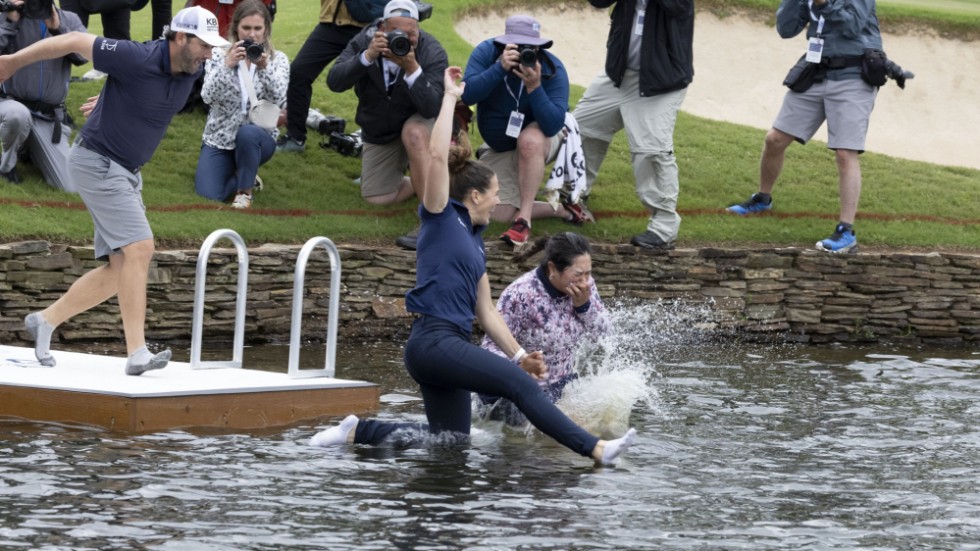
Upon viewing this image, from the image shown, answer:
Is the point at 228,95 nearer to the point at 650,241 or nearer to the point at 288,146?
the point at 288,146

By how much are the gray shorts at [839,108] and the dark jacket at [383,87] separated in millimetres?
3662

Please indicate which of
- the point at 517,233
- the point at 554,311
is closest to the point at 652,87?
the point at 517,233

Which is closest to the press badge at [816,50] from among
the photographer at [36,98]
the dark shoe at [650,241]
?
the dark shoe at [650,241]

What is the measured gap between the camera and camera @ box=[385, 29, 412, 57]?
12375 millimetres

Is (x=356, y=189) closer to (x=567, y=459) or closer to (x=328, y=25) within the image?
(x=328, y=25)

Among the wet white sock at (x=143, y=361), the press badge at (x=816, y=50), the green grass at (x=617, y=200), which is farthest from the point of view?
the press badge at (x=816, y=50)

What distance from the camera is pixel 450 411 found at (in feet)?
28.2

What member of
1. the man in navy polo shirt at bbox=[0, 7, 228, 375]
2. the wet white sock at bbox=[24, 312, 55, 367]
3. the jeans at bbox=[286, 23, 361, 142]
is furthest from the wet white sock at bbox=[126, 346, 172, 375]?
the jeans at bbox=[286, 23, 361, 142]

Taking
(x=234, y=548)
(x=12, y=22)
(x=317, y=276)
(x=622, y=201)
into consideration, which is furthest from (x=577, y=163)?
(x=234, y=548)

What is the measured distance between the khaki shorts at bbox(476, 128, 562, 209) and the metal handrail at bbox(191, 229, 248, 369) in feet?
13.8

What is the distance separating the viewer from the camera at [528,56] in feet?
42.4

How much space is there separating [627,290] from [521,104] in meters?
1.95

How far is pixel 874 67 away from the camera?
46.1 ft

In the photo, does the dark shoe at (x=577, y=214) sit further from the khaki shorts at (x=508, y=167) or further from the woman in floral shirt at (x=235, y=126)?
the woman in floral shirt at (x=235, y=126)
